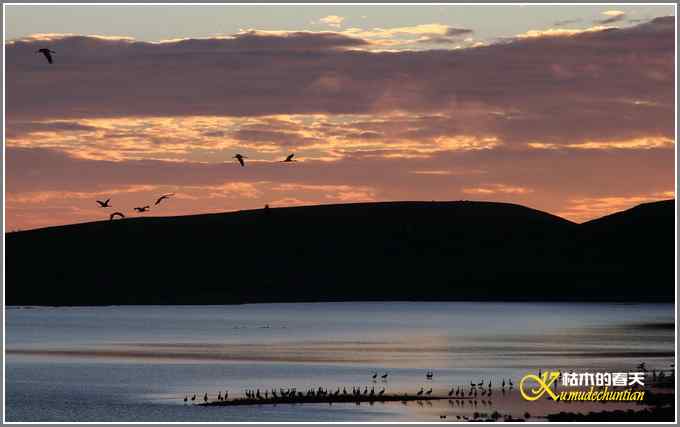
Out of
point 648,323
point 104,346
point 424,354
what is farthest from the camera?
point 648,323

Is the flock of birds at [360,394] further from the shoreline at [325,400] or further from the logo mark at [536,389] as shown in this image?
the logo mark at [536,389]

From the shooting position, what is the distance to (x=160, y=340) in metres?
161

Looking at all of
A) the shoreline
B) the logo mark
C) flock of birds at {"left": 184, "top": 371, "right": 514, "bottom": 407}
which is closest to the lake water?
flock of birds at {"left": 184, "top": 371, "right": 514, "bottom": 407}

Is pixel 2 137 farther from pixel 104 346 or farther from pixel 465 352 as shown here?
pixel 104 346

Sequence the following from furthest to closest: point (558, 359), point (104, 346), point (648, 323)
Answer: point (648, 323), point (104, 346), point (558, 359)

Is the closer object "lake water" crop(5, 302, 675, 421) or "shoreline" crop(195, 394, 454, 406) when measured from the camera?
"lake water" crop(5, 302, 675, 421)

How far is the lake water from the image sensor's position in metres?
72.8

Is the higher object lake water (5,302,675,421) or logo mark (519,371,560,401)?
logo mark (519,371,560,401)

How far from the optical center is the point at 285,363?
11619 cm

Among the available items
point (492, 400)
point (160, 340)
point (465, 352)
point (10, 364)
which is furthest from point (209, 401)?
point (160, 340)

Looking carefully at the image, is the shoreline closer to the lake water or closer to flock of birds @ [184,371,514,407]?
flock of birds @ [184,371,514,407]

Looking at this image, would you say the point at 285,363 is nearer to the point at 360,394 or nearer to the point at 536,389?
the point at 360,394

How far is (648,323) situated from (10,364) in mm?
106720

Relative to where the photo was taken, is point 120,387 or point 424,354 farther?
point 424,354
